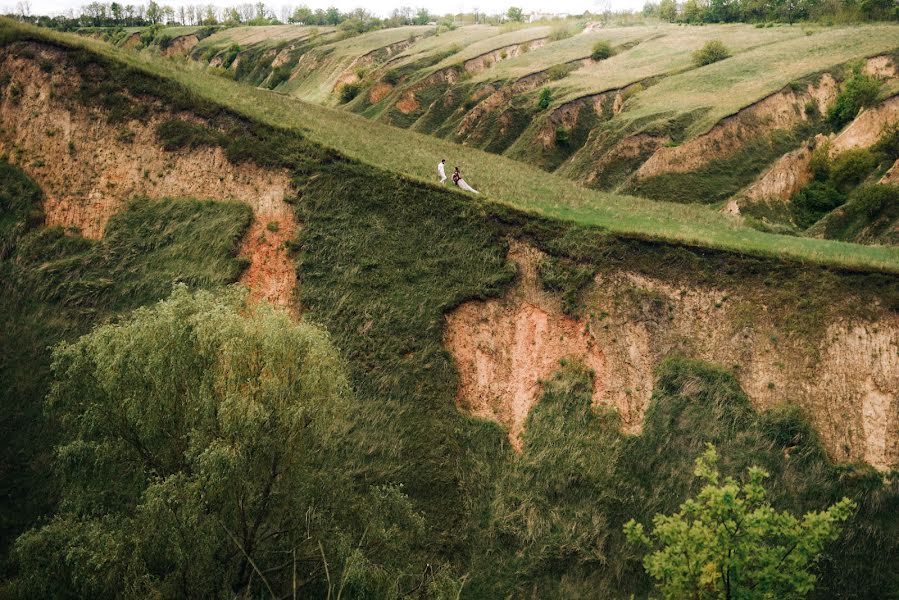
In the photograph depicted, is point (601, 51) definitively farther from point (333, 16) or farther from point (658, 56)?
point (333, 16)

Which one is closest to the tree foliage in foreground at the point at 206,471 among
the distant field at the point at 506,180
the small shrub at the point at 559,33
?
the distant field at the point at 506,180

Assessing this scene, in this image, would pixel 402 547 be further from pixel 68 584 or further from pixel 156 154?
pixel 156 154

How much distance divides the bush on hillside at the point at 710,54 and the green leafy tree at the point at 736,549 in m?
57.3

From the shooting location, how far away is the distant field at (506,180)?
24.1 m

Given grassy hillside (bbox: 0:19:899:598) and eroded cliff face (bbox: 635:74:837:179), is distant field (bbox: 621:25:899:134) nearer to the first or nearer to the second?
eroded cliff face (bbox: 635:74:837:179)

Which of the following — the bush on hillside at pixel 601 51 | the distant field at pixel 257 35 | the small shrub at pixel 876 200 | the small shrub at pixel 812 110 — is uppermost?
the distant field at pixel 257 35

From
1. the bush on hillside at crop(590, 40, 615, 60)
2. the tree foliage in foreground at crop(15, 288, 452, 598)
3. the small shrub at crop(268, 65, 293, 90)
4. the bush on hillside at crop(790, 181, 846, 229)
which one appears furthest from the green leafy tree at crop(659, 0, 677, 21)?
the tree foliage in foreground at crop(15, 288, 452, 598)

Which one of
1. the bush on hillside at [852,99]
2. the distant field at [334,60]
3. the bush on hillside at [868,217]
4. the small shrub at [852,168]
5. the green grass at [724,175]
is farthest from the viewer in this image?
the distant field at [334,60]

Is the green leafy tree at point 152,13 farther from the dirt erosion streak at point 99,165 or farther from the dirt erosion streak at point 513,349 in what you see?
the dirt erosion streak at point 513,349

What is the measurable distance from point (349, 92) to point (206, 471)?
260 ft

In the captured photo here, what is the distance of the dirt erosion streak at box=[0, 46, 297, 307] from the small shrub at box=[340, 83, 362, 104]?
57.0 metres

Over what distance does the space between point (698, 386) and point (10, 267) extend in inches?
A: 994

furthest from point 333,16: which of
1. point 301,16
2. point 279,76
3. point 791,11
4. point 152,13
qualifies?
point 791,11

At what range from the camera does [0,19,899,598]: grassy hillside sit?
64.7 ft
